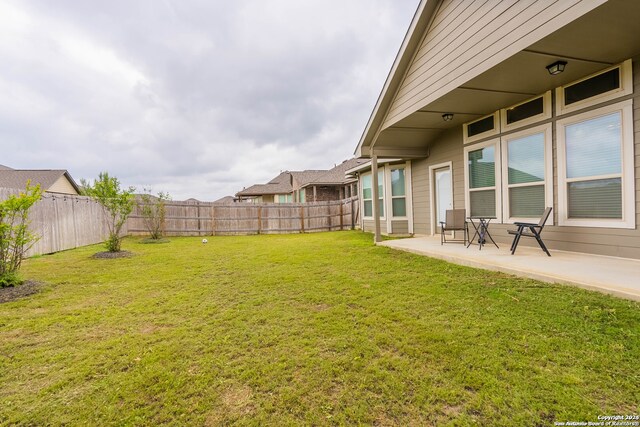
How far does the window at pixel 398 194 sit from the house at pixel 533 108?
2013 millimetres

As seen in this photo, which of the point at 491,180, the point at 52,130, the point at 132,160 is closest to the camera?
the point at 491,180

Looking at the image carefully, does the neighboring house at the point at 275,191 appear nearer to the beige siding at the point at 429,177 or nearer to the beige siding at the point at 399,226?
the beige siding at the point at 399,226

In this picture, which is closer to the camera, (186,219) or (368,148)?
(368,148)

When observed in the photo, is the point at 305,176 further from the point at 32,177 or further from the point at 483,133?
the point at 32,177

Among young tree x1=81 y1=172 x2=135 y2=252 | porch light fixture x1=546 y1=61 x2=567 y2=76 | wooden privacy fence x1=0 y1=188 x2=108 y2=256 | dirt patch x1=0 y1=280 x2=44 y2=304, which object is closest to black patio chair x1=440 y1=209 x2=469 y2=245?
porch light fixture x1=546 y1=61 x2=567 y2=76

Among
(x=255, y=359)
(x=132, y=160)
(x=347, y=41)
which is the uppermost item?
(x=347, y=41)

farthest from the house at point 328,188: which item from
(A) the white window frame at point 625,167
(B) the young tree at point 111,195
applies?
(A) the white window frame at point 625,167

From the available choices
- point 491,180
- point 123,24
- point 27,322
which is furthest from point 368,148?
point 123,24

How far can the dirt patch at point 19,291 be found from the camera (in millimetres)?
3707

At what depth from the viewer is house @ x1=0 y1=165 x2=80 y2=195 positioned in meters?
18.6

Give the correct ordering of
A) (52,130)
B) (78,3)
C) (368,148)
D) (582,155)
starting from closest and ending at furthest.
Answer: (582,155)
(78,3)
(368,148)
(52,130)

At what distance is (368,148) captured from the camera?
7492 mm

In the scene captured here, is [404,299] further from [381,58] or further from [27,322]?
[381,58]

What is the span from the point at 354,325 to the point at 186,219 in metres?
11.6
